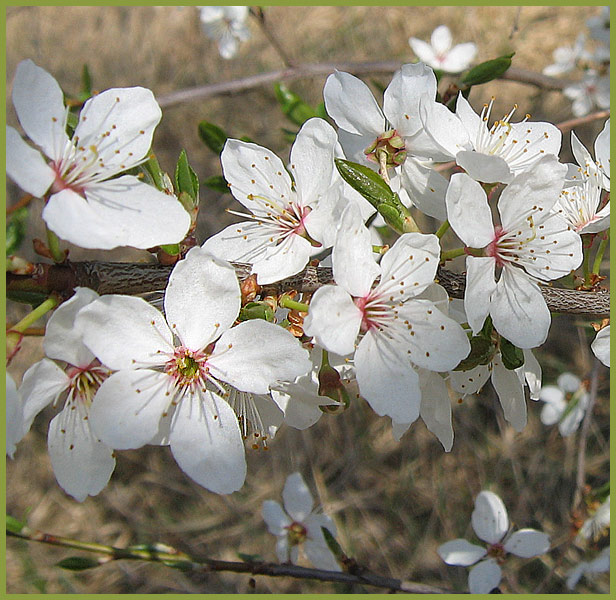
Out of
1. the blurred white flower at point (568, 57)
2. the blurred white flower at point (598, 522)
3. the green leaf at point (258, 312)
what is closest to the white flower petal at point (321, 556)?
the blurred white flower at point (598, 522)

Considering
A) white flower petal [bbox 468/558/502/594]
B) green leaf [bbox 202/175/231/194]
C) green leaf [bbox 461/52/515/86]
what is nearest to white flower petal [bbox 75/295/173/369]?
green leaf [bbox 202/175/231/194]

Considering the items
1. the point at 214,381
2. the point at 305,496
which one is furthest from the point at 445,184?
the point at 305,496

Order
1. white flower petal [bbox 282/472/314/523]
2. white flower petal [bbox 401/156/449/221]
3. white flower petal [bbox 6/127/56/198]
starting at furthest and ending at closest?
1. white flower petal [bbox 282/472/314/523]
2. white flower petal [bbox 401/156/449/221]
3. white flower petal [bbox 6/127/56/198]

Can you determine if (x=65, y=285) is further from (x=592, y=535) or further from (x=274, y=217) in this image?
(x=592, y=535)

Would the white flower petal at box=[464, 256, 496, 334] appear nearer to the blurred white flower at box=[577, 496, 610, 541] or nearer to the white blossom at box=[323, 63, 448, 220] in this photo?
the white blossom at box=[323, 63, 448, 220]

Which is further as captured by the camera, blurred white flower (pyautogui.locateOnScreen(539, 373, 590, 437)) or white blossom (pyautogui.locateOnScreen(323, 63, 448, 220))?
blurred white flower (pyautogui.locateOnScreen(539, 373, 590, 437))
